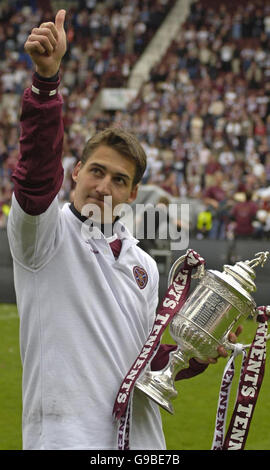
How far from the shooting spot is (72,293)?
274 centimetres

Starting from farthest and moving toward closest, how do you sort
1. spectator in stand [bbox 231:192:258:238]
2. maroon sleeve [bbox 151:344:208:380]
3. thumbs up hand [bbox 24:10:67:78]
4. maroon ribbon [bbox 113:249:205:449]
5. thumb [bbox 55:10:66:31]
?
spectator in stand [bbox 231:192:258:238] < maroon sleeve [bbox 151:344:208:380] < maroon ribbon [bbox 113:249:205:449] < thumb [bbox 55:10:66:31] < thumbs up hand [bbox 24:10:67:78]

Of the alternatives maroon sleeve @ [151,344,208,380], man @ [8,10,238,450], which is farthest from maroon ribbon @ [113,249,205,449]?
maroon sleeve @ [151,344,208,380]

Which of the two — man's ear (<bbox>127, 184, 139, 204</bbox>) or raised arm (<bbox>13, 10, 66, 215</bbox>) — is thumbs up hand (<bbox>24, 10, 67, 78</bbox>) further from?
man's ear (<bbox>127, 184, 139, 204</bbox>)

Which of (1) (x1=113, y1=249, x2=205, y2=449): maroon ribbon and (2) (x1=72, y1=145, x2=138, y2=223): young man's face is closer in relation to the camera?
(1) (x1=113, y1=249, x2=205, y2=449): maroon ribbon

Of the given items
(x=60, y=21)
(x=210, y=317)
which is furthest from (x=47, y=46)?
(x=210, y=317)

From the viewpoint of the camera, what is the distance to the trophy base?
2797 mm

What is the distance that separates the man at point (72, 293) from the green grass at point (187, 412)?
3.18 metres

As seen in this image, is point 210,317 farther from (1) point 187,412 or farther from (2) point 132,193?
(1) point 187,412

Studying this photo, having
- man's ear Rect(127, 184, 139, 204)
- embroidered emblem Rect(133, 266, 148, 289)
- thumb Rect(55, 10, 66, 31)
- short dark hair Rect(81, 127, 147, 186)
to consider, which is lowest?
embroidered emblem Rect(133, 266, 148, 289)

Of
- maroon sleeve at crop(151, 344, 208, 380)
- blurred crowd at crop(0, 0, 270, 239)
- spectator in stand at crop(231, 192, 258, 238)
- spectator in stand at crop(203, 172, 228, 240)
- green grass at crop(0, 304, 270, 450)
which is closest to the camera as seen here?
maroon sleeve at crop(151, 344, 208, 380)

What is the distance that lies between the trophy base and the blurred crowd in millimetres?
11857

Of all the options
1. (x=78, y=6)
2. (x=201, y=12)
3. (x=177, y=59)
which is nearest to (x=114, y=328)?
(x=177, y=59)

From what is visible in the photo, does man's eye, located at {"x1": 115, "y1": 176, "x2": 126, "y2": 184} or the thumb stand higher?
the thumb

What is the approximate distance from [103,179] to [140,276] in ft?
1.21
